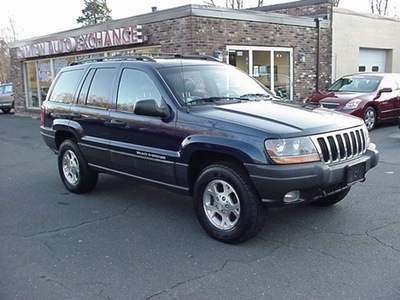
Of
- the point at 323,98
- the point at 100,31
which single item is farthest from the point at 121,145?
the point at 100,31

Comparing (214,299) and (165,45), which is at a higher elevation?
(165,45)

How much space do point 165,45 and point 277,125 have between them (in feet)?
29.8

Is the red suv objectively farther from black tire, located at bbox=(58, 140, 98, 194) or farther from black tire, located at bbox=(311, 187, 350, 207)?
black tire, located at bbox=(58, 140, 98, 194)

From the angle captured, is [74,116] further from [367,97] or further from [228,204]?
[367,97]

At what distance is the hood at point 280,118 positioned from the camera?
12.8 feet

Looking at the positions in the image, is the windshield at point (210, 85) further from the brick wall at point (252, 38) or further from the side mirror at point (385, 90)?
the side mirror at point (385, 90)

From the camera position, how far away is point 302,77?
14.6m

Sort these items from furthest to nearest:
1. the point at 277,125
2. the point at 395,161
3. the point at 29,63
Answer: the point at 29,63
the point at 395,161
the point at 277,125

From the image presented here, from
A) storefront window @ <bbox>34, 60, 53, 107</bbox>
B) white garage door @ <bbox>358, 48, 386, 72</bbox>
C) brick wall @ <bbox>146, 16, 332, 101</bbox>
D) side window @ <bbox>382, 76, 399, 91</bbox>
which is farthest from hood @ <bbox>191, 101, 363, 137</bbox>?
storefront window @ <bbox>34, 60, 53, 107</bbox>

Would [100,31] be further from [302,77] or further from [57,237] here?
[57,237]

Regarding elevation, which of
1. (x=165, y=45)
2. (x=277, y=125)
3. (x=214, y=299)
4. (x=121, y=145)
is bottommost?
(x=214, y=299)

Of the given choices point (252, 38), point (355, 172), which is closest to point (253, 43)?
point (252, 38)

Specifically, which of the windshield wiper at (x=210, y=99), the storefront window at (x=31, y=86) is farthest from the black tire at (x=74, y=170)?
the storefront window at (x=31, y=86)

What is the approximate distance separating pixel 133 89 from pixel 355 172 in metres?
2.75
